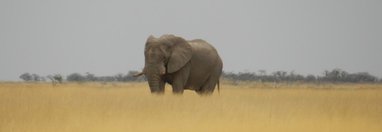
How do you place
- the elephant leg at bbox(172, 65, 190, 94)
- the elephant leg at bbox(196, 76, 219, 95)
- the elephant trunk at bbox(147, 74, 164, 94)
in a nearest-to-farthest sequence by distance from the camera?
the elephant trunk at bbox(147, 74, 164, 94) → the elephant leg at bbox(172, 65, 190, 94) → the elephant leg at bbox(196, 76, 219, 95)

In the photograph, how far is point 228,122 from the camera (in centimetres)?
1063

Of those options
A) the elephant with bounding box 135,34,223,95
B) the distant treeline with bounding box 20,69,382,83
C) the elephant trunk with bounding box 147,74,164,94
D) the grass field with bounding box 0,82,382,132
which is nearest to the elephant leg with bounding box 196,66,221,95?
the elephant with bounding box 135,34,223,95

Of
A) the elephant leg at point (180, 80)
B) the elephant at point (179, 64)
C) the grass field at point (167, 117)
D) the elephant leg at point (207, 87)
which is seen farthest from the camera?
the elephant leg at point (207, 87)

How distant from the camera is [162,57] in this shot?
17984 millimetres

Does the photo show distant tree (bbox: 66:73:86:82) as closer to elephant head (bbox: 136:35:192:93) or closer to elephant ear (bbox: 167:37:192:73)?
elephant ear (bbox: 167:37:192:73)

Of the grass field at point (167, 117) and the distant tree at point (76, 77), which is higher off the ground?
the distant tree at point (76, 77)

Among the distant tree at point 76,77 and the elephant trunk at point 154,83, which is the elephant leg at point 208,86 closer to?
the elephant trunk at point 154,83

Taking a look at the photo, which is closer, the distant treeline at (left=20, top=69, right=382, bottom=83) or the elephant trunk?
the elephant trunk

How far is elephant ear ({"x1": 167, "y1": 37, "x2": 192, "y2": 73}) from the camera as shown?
60.1 ft

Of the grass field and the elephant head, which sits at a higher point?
the elephant head

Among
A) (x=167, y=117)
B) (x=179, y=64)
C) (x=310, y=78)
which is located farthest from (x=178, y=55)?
(x=310, y=78)

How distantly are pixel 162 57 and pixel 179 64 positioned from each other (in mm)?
682

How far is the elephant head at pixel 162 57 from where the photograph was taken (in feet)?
57.7

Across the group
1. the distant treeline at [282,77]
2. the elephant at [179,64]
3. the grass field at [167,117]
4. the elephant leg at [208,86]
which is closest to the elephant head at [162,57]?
the elephant at [179,64]
